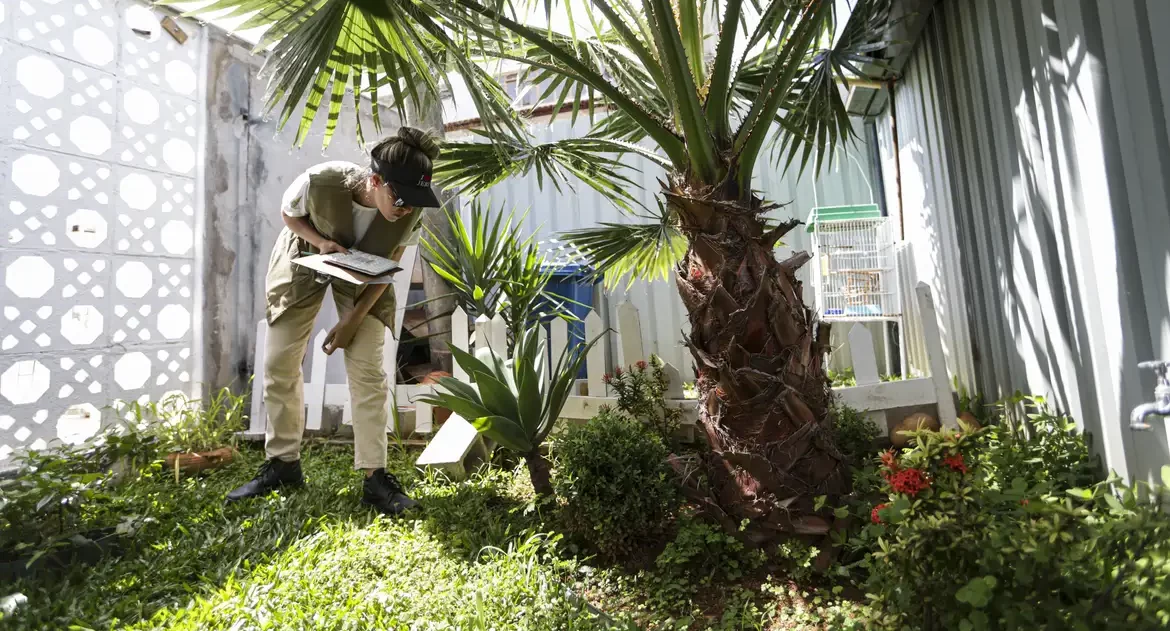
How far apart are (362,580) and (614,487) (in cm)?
91

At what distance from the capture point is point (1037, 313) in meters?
2.16

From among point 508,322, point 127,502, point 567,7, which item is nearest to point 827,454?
point 567,7

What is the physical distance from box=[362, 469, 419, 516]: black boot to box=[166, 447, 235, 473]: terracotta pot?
1338 millimetres

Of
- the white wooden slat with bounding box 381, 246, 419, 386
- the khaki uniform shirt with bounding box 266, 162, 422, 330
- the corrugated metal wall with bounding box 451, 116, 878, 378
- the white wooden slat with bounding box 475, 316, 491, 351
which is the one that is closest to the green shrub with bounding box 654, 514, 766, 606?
the khaki uniform shirt with bounding box 266, 162, 422, 330

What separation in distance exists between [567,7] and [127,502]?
2858 mm

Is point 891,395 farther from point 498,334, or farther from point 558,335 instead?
point 498,334

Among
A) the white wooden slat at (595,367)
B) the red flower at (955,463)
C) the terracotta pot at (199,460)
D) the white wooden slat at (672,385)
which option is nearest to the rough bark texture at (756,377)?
the red flower at (955,463)

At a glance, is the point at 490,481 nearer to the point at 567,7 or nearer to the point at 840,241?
the point at 567,7

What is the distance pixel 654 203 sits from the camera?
582 centimetres

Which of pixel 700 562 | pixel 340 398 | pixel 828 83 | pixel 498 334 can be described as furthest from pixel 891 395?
pixel 340 398

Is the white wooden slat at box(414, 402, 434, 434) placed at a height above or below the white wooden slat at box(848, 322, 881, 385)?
below

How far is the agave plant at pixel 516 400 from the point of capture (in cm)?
241

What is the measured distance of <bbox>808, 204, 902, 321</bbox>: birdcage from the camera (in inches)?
168

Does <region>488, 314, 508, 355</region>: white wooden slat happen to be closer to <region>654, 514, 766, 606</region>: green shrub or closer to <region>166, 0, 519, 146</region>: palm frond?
<region>166, 0, 519, 146</region>: palm frond
